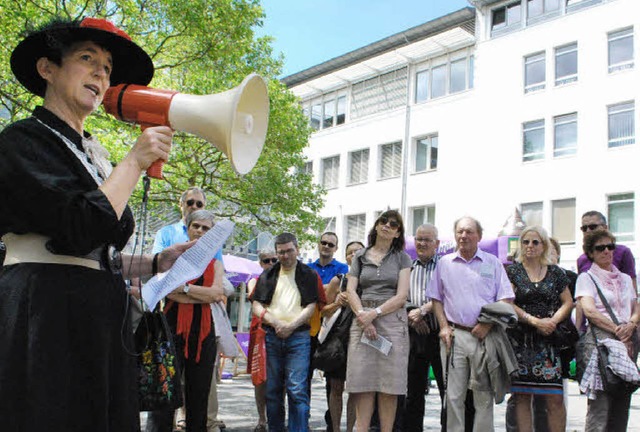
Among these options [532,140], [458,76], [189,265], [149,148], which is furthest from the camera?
[458,76]

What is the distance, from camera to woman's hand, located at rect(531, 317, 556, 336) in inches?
229

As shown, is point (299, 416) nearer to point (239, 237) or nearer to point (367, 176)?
point (239, 237)

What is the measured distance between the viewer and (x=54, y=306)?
2020 mm

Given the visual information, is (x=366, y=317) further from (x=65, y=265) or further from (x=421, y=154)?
(x=421, y=154)

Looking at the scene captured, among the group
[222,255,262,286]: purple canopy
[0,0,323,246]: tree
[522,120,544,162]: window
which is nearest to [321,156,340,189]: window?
[522,120,544,162]: window

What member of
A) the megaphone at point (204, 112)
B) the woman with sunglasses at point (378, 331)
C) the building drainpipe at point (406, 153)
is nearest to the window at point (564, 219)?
the building drainpipe at point (406, 153)

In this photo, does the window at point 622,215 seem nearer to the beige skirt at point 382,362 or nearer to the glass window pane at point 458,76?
the glass window pane at point 458,76

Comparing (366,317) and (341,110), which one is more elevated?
(341,110)

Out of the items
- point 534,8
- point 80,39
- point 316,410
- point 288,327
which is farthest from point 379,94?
point 80,39

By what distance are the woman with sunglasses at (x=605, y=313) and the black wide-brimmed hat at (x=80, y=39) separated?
4703mm

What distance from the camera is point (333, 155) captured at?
33719 mm

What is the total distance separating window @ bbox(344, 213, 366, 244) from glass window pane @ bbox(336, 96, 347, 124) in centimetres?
512

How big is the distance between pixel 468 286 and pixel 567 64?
2196 cm

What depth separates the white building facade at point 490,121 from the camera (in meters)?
23.8
